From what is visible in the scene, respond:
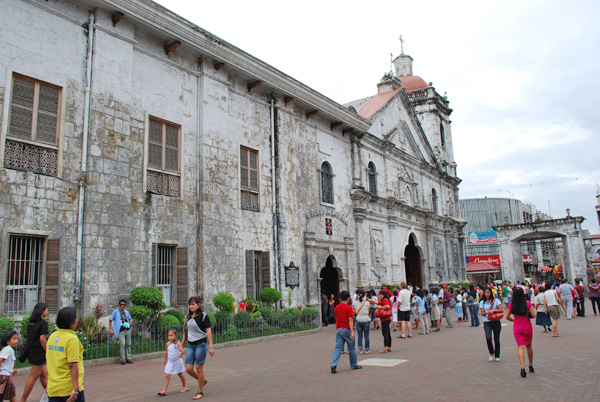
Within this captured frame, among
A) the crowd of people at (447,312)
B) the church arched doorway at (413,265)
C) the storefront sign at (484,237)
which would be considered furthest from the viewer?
the storefront sign at (484,237)

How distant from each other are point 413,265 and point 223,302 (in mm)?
17879

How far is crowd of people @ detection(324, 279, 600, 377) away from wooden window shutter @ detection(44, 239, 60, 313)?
6537 millimetres

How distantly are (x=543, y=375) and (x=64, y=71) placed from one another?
12.4m

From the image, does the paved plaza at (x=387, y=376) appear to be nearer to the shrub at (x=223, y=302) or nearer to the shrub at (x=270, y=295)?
the shrub at (x=223, y=302)

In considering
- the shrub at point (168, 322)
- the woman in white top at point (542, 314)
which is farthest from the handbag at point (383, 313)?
the woman in white top at point (542, 314)

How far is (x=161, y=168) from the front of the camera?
14469 mm

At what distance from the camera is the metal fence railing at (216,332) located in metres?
10.7

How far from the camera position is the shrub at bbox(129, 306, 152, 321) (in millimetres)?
11891

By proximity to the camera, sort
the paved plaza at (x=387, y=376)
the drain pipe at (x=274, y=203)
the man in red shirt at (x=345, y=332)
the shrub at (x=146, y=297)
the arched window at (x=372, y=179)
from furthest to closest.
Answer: the arched window at (x=372, y=179) → the drain pipe at (x=274, y=203) → the shrub at (x=146, y=297) → the man in red shirt at (x=345, y=332) → the paved plaza at (x=387, y=376)

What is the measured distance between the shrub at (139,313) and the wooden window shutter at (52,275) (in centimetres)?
169

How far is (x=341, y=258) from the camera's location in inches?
854

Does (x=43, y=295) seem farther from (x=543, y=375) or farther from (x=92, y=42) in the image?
(x=543, y=375)

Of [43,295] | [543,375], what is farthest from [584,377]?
[43,295]

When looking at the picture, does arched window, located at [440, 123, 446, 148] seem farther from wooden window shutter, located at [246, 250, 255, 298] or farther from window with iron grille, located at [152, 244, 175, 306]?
window with iron grille, located at [152, 244, 175, 306]
